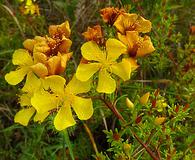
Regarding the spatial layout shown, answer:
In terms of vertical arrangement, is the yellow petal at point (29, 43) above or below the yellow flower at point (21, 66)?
above

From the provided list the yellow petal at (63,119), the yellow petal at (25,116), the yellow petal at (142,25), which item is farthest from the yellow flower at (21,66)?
the yellow petal at (142,25)

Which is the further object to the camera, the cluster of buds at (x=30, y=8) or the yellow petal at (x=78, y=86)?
the cluster of buds at (x=30, y=8)

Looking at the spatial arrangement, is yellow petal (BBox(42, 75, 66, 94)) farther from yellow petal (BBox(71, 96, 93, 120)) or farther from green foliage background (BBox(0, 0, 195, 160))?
green foliage background (BBox(0, 0, 195, 160))

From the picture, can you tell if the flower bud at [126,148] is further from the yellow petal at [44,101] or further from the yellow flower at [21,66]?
the yellow flower at [21,66]

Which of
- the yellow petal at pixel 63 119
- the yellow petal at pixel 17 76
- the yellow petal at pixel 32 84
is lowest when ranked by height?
the yellow petal at pixel 63 119

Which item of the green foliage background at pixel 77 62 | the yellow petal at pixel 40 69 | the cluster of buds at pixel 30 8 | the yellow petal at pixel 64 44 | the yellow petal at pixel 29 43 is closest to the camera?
the yellow petal at pixel 40 69

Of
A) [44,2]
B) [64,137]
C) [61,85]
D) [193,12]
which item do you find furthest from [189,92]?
[44,2]

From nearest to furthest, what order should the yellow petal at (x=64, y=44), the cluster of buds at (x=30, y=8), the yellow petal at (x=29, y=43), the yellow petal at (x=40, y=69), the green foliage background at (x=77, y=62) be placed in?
the yellow petal at (x=40, y=69) → the yellow petal at (x=64, y=44) → the yellow petal at (x=29, y=43) → the green foliage background at (x=77, y=62) → the cluster of buds at (x=30, y=8)
